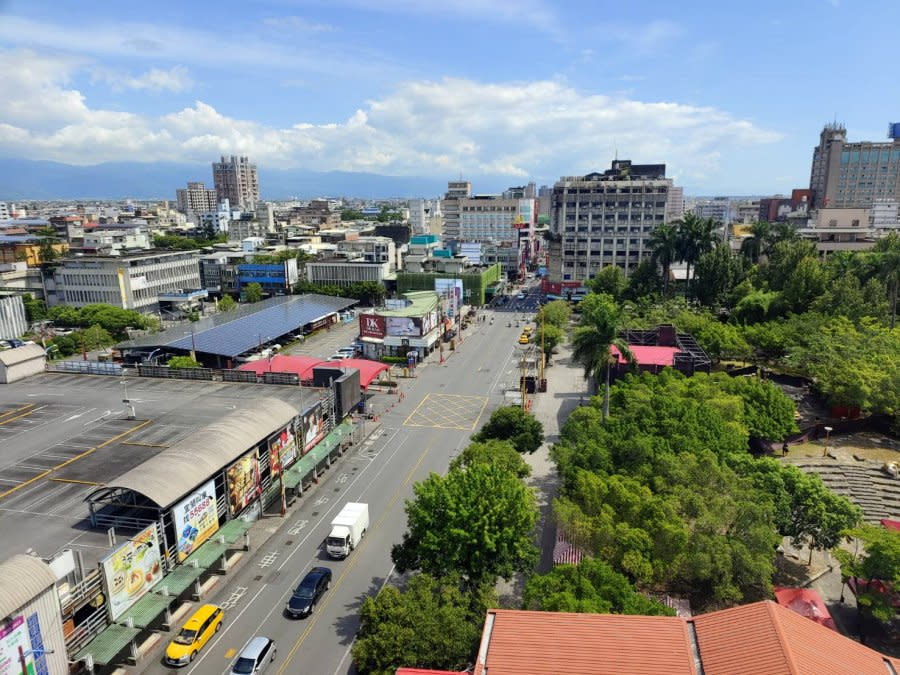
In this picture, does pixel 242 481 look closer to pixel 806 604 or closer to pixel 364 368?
pixel 364 368

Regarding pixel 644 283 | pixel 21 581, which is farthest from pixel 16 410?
pixel 644 283

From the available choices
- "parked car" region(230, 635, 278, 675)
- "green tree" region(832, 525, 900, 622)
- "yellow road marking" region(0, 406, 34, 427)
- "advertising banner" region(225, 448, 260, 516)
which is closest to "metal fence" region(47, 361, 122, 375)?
"yellow road marking" region(0, 406, 34, 427)

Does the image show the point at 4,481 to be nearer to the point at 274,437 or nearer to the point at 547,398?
the point at 274,437

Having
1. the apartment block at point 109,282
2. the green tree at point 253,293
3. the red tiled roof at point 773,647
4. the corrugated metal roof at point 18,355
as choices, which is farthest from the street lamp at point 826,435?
the apartment block at point 109,282

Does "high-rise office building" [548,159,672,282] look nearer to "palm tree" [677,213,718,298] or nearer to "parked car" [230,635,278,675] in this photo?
"palm tree" [677,213,718,298]

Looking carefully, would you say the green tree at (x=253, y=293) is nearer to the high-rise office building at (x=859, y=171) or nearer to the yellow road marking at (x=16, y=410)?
the yellow road marking at (x=16, y=410)

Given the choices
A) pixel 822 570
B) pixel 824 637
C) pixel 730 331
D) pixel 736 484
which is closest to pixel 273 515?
pixel 736 484
